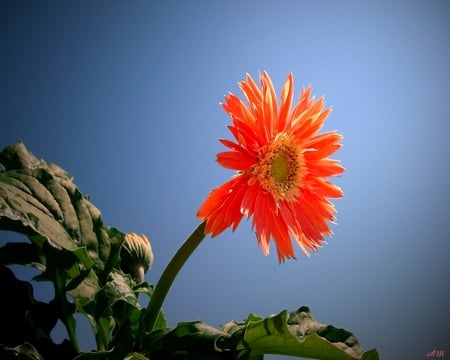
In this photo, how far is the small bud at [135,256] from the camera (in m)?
1.45

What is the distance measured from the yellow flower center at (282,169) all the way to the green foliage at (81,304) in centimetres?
34

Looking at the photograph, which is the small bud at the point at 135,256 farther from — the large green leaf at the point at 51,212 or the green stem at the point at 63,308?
the green stem at the point at 63,308

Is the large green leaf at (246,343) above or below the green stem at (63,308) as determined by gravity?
below

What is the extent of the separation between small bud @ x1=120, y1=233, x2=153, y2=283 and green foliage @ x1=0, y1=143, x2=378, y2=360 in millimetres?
304

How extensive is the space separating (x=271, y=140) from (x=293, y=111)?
0.41ft

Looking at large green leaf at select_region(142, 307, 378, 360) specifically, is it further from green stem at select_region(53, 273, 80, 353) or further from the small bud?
the small bud

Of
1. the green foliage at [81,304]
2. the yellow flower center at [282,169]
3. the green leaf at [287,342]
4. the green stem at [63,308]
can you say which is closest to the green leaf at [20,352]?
the green foliage at [81,304]

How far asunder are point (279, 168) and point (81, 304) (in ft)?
2.09

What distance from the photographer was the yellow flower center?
1127 mm

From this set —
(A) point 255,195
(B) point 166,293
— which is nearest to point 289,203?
(A) point 255,195

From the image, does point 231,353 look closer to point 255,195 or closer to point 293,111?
point 255,195

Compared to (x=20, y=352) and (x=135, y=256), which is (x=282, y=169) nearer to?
(x=135, y=256)

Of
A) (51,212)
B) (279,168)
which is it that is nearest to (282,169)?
(279,168)

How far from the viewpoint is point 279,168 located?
118 cm
